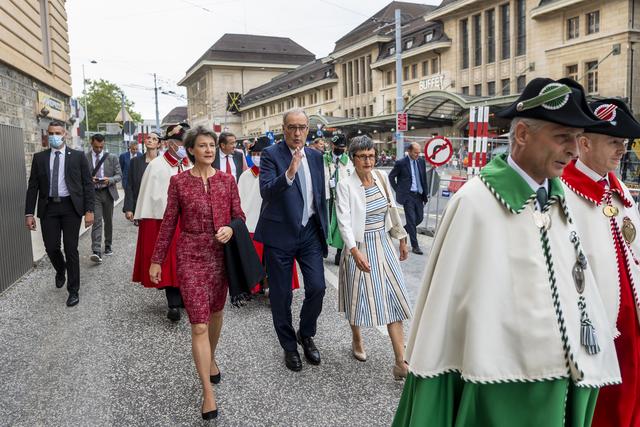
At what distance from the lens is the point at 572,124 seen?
6.84ft

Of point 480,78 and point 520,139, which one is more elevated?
point 480,78

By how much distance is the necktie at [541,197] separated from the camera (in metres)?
2.19

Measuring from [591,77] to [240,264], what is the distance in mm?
33863

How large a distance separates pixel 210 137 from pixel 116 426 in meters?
1.93

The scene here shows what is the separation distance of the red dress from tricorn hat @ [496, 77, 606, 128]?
91.7 inches

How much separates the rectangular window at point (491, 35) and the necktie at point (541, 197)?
4066 cm

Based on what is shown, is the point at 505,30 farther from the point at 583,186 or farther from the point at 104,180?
the point at 583,186

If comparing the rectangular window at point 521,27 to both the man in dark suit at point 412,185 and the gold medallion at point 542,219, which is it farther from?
the gold medallion at point 542,219

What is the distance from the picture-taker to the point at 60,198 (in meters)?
6.53

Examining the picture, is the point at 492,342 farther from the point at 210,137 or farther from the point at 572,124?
the point at 210,137

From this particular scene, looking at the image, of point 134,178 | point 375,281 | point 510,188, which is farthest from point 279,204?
point 134,178

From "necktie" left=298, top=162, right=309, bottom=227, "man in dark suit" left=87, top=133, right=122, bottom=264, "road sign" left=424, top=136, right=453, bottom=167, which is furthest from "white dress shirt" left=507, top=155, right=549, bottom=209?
"road sign" left=424, top=136, right=453, bottom=167

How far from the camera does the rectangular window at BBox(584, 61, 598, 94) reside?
3228 cm

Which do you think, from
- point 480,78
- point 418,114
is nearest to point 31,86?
point 418,114
